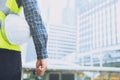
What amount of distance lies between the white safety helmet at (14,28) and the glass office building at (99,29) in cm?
5153

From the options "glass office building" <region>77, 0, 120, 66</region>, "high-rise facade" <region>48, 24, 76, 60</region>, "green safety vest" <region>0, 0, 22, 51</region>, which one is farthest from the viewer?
"high-rise facade" <region>48, 24, 76, 60</region>

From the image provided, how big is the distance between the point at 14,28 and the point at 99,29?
215ft

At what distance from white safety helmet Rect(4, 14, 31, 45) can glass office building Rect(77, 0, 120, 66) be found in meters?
51.5

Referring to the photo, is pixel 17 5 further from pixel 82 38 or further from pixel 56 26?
pixel 56 26

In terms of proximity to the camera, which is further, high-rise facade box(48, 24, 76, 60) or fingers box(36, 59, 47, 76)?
high-rise facade box(48, 24, 76, 60)

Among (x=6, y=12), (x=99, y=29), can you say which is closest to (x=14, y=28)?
(x=6, y=12)

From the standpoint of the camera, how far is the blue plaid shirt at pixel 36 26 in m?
0.92

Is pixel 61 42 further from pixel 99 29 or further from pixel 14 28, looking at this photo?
pixel 14 28

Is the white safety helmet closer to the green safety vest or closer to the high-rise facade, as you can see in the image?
the green safety vest

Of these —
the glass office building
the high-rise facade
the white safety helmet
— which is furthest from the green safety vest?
the high-rise facade

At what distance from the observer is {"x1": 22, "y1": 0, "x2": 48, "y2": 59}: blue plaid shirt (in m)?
0.92

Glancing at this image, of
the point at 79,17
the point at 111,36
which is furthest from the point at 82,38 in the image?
the point at 111,36

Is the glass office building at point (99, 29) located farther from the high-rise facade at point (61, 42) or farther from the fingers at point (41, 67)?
the fingers at point (41, 67)

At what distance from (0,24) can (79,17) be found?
74.2 meters
